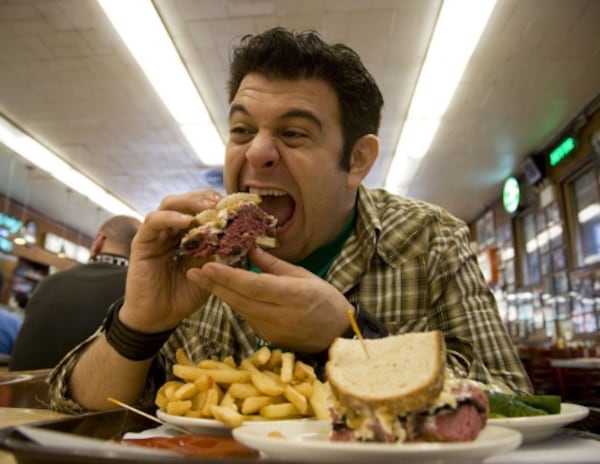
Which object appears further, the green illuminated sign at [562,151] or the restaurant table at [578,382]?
the green illuminated sign at [562,151]

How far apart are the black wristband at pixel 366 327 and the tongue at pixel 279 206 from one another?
536 mm

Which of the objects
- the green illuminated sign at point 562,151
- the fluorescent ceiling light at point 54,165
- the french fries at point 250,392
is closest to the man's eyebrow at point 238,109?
the french fries at point 250,392

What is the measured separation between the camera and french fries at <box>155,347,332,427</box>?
1.08m

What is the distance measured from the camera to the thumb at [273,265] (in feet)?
4.37

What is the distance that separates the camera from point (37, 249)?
13.9 m

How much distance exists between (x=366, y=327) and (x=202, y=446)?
65 centimetres

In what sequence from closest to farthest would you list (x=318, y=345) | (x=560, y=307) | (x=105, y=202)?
(x=318, y=345)
(x=560, y=307)
(x=105, y=202)

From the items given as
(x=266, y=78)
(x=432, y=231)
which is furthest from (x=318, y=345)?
(x=266, y=78)

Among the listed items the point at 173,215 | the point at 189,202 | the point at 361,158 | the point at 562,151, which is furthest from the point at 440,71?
the point at 173,215

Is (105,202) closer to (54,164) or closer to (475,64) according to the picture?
(54,164)

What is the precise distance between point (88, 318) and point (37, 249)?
12060 millimetres

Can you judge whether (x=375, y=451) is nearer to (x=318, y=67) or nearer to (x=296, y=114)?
(x=296, y=114)

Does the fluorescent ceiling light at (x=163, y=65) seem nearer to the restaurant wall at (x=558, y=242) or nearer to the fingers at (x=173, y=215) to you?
the fingers at (x=173, y=215)

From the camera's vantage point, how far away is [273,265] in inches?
53.9
